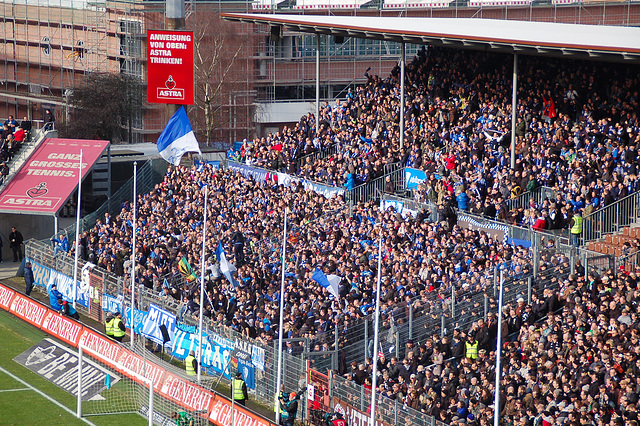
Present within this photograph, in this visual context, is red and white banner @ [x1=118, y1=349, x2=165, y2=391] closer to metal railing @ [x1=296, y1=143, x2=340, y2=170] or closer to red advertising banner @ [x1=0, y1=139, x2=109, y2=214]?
metal railing @ [x1=296, y1=143, x2=340, y2=170]

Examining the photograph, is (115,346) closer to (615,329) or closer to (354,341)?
(354,341)

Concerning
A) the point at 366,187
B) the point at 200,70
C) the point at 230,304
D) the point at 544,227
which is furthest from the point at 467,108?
the point at 200,70

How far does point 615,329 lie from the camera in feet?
72.8

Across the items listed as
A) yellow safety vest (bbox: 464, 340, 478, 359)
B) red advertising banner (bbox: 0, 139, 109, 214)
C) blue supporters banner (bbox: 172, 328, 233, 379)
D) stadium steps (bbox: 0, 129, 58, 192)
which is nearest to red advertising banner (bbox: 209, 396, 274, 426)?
blue supporters banner (bbox: 172, 328, 233, 379)

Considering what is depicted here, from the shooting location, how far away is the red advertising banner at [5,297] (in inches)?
1395

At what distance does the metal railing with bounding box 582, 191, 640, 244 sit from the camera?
2755cm

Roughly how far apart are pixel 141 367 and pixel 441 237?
8791 mm

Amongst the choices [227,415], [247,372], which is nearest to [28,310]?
[247,372]

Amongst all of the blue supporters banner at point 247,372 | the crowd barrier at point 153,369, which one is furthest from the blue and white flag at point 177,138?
the blue supporters banner at point 247,372

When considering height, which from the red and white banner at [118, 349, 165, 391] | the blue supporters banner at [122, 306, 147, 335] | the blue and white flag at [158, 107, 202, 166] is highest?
the blue and white flag at [158, 107, 202, 166]

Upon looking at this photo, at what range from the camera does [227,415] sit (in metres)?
24.2

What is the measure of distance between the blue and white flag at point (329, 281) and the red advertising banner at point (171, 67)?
742 inches

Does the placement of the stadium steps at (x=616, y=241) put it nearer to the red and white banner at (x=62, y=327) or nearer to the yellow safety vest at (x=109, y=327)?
the yellow safety vest at (x=109, y=327)

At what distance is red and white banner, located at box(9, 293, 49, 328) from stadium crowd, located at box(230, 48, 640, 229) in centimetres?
1019
